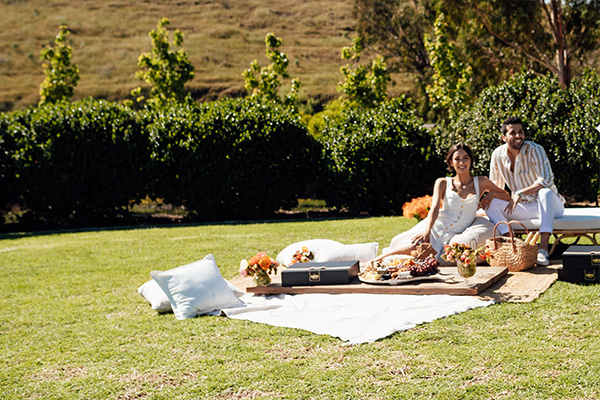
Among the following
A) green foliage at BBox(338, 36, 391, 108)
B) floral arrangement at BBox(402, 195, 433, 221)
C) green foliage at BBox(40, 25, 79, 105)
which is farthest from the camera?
green foliage at BBox(338, 36, 391, 108)

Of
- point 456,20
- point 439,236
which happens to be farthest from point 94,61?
point 439,236

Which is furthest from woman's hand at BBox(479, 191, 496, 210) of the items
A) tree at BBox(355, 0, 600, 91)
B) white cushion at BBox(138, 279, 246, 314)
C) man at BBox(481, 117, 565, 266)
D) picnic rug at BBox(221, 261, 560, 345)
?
tree at BBox(355, 0, 600, 91)

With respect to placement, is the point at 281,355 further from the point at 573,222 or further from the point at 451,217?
the point at 573,222

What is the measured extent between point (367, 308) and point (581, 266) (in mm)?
2245

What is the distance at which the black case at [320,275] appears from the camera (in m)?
6.45

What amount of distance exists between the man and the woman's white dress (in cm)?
31

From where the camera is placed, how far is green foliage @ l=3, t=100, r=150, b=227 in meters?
14.6

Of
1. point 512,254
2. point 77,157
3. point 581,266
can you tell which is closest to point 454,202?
point 512,254

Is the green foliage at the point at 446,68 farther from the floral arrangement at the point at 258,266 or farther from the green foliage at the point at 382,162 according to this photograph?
the floral arrangement at the point at 258,266

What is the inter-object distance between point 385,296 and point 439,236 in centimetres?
165

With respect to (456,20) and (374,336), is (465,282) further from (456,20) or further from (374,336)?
(456,20)

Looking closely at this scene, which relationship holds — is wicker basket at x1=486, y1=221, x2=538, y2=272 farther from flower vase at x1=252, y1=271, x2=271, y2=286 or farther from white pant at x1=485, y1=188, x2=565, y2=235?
flower vase at x1=252, y1=271, x2=271, y2=286

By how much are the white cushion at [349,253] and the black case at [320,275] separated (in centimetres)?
83

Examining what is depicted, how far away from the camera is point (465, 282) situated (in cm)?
606
